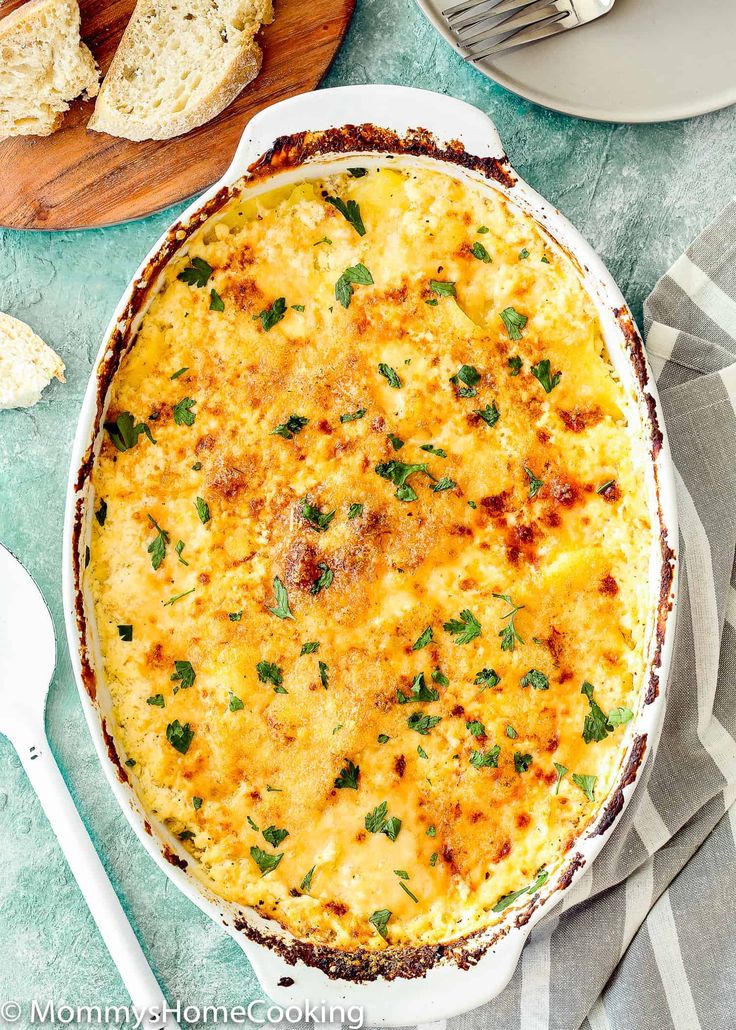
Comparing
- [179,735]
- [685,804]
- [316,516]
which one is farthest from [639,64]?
[179,735]

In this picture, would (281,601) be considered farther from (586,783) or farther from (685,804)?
(685,804)

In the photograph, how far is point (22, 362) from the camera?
2.49m

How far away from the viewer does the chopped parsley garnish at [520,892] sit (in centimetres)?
218

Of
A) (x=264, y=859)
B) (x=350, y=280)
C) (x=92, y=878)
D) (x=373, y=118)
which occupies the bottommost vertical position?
(x=92, y=878)

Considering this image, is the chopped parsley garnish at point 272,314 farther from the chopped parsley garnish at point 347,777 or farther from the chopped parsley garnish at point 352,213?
the chopped parsley garnish at point 347,777

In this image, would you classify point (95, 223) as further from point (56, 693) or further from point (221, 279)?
point (56, 693)

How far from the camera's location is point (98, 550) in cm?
221

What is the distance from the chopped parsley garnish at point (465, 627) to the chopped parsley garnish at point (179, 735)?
70 centimetres

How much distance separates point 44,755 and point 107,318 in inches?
50.3

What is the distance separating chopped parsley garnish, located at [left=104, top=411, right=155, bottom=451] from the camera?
2.19 m

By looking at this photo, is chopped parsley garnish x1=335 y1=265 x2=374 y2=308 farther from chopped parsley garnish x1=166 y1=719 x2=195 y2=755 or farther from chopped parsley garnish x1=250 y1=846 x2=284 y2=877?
chopped parsley garnish x1=250 y1=846 x2=284 y2=877

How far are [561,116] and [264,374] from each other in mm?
1120

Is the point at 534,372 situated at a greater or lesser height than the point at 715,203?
lesser

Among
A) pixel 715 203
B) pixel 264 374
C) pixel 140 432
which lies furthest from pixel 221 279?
pixel 715 203
